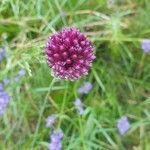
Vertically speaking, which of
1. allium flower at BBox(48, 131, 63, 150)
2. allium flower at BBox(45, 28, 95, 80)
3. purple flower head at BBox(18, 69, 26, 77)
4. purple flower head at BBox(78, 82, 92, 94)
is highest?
allium flower at BBox(45, 28, 95, 80)

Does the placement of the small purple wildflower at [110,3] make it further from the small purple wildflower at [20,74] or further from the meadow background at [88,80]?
the small purple wildflower at [20,74]

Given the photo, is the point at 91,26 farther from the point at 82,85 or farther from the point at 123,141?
the point at 123,141

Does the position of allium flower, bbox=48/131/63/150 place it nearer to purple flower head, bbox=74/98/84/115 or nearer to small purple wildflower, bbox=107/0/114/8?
purple flower head, bbox=74/98/84/115

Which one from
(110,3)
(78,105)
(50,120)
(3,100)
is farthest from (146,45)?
(3,100)

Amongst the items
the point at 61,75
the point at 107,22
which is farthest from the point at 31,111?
the point at 61,75

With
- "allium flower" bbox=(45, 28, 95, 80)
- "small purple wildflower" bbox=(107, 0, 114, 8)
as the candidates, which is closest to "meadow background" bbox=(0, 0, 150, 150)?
"small purple wildflower" bbox=(107, 0, 114, 8)
